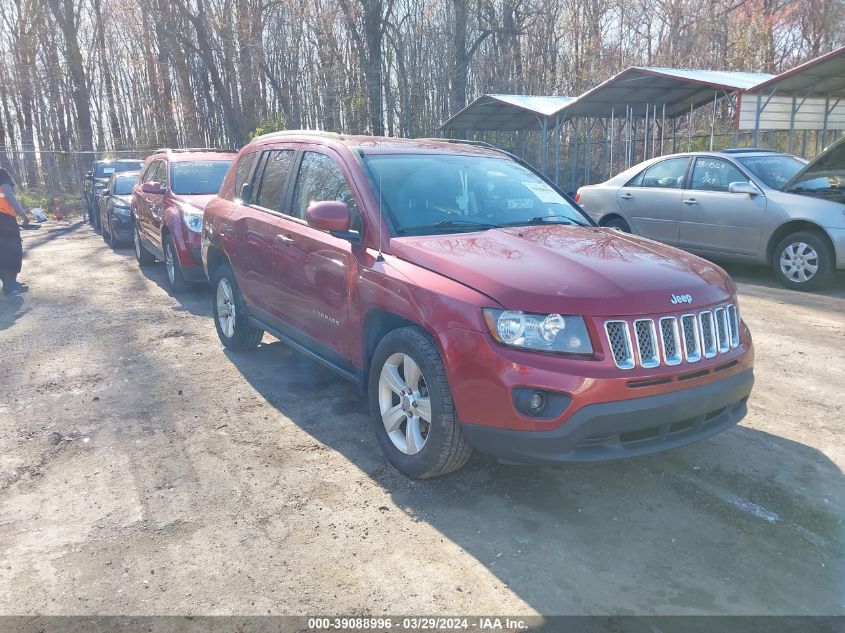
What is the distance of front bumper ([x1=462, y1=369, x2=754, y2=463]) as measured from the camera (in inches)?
117

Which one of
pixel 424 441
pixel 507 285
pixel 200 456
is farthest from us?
pixel 200 456

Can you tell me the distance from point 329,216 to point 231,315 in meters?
2.58

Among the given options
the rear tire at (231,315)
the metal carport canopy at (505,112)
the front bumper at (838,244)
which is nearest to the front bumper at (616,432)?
the rear tire at (231,315)

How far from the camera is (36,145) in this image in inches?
1107

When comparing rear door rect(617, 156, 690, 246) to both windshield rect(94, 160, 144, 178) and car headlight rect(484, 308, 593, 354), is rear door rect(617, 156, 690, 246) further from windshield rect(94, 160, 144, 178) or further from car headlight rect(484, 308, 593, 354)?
windshield rect(94, 160, 144, 178)

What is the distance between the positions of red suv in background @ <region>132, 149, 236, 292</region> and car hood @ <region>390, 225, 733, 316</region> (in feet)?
17.3

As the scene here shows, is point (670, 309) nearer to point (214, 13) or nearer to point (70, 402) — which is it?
point (70, 402)

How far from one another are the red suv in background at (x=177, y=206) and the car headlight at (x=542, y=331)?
5.91 metres

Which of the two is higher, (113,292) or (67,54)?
(67,54)

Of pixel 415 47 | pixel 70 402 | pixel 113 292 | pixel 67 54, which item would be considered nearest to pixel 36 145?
pixel 67 54

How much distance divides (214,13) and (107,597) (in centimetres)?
2574

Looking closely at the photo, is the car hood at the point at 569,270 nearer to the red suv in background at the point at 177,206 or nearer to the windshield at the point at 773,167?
the red suv in background at the point at 177,206

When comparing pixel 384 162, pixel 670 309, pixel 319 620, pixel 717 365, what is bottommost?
pixel 319 620

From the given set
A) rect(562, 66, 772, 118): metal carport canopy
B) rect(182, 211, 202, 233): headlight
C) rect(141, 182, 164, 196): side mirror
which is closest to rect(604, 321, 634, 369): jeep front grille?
rect(182, 211, 202, 233): headlight
